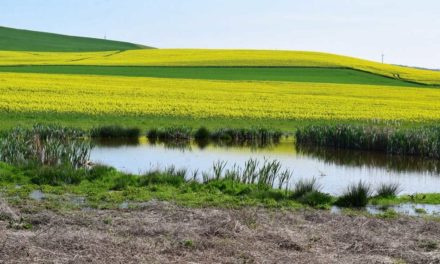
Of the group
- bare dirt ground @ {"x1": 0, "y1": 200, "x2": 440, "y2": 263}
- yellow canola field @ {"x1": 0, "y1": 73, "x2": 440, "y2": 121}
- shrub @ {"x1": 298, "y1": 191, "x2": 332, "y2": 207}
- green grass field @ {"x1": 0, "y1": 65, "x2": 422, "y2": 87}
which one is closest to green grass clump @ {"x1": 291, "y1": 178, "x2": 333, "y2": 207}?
shrub @ {"x1": 298, "y1": 191, "x2": 332, "y2": 207}

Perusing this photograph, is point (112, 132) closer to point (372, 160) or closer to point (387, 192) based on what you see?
point (372, 160)

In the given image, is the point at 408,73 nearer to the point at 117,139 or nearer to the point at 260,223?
the point at 117,139

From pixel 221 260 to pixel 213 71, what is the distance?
59.5m

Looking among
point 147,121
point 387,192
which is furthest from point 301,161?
point 147,121

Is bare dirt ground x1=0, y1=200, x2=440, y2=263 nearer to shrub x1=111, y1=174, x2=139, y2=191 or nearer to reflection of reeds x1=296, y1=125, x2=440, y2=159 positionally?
shrub x1=111, y1=174, x2=139, y2=191

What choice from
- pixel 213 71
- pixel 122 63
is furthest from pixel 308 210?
pixel 122 63

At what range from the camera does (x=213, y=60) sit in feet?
253

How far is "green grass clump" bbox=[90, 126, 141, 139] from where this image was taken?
32688 mm

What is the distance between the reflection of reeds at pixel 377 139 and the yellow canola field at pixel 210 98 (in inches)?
319

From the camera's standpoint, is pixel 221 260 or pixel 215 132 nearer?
pixel 221 260

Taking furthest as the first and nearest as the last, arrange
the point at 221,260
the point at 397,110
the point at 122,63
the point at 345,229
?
the point at 122,63 → the point at 397,110 → the point at 345,229 → the point at 221,260

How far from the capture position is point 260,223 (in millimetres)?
12664

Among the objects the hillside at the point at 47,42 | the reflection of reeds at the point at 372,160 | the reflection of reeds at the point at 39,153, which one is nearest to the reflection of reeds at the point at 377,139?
the reflection of reeds at the point at 372,160

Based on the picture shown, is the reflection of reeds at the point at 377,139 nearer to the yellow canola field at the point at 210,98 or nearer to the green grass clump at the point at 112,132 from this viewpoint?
the yellow canola field at the point at 210,98
